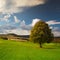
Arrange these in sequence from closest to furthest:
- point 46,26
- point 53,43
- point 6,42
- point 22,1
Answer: point 22,1 < point 46,26 < point 53,43 < point 6,42

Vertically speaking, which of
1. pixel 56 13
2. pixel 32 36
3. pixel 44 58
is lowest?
pixel 44 58

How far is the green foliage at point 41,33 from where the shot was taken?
23.8 m

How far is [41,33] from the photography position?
78.0 feet

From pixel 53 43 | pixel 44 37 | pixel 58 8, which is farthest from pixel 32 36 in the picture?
pixel 58 8

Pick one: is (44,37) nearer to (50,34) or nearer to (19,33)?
(50,34)

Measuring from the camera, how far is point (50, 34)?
2400 cm

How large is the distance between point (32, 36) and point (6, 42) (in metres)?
4.46

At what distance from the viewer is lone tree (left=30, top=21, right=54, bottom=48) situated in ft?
78.1

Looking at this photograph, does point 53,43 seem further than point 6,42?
No

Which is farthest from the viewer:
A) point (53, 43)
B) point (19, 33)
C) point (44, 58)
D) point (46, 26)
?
point (53, 43)

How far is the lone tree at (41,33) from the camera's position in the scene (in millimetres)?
23797

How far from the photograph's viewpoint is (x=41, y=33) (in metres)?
23.8

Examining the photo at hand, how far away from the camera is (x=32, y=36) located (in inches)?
941

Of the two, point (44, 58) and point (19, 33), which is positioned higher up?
point (19, 33)
